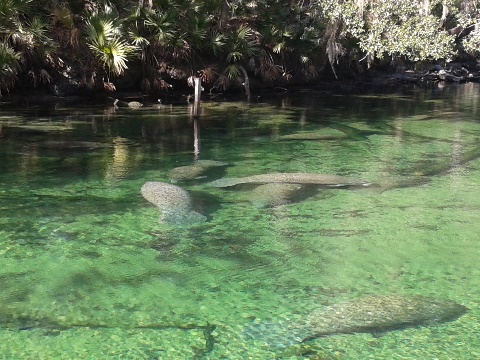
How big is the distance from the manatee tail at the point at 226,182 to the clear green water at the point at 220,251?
21 cm

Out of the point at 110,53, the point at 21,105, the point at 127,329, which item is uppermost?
the point at 110,53

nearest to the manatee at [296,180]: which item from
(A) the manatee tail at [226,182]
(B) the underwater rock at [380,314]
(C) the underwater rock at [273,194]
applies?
(A) the manatee tail at [226,182]

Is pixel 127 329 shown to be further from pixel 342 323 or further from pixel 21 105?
pixel 21 105

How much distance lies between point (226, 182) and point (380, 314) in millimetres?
3959

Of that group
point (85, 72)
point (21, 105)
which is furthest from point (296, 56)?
point (21, 105)

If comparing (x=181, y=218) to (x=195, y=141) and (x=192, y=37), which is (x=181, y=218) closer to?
(x=195, y=141)

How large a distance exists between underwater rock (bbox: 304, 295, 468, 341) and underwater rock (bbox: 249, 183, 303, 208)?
2.59m

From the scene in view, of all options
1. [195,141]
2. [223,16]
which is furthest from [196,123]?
[223,16]

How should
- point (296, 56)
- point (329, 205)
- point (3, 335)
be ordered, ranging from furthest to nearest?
1. point (296, 56)
2. point (329, 205)
3. point (3, 335)

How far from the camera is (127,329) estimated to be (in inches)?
146

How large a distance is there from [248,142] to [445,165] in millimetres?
3804

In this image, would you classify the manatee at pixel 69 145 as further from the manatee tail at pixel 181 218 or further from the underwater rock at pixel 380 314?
the underwater rock at pixel 380 314

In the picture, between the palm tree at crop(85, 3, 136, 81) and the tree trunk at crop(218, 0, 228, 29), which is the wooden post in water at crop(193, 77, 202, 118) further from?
the tree trunk at crop(218, 0, 228, 29)

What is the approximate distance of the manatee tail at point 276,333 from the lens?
3.58 m
